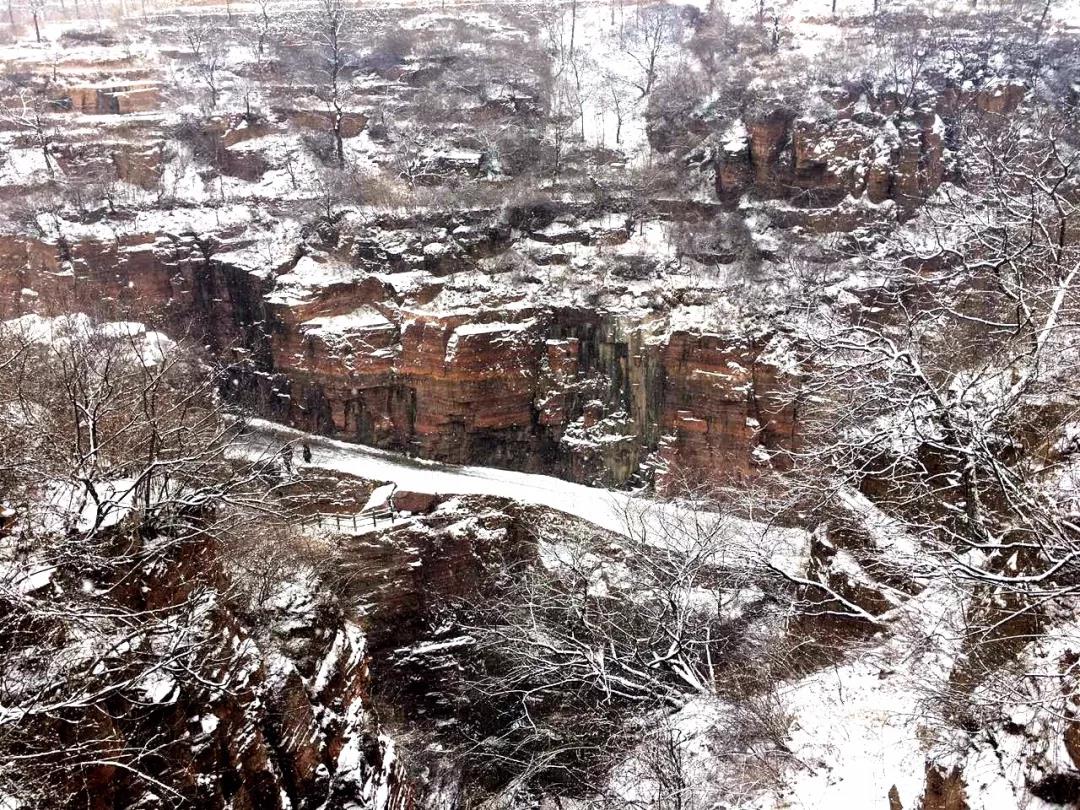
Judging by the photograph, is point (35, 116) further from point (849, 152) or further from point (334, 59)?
point (849, 152)

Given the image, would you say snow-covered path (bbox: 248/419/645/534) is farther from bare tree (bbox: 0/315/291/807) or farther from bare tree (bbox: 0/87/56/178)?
bare tree (bbox: 0/87/56/178)

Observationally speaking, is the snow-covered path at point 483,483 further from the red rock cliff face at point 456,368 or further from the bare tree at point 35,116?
the bare tree at point 35,116

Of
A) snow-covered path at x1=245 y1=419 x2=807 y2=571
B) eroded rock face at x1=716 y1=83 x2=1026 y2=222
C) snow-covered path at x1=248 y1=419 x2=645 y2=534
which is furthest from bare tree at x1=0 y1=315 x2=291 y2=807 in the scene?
eroded rock face at x1=716 y1=83 x2=1026 y2=222

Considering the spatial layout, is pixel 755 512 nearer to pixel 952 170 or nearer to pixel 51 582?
pixel 952 170

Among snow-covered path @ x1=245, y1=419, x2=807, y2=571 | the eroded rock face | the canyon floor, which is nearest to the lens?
the canyon floor

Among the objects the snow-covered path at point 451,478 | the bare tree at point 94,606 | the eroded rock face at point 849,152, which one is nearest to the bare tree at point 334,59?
the snow-covered path at point 451,478

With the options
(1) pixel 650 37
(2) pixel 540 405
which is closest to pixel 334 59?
(1) pixel 650 37

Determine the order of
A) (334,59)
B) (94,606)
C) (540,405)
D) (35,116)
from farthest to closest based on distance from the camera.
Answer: (334,59), (35,116), (540,405), (94,606)

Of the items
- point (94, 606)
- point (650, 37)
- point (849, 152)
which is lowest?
point (94, 606)

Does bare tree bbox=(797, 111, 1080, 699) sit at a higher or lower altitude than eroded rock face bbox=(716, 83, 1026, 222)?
lower

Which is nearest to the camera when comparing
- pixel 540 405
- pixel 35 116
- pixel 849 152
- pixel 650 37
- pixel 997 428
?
pixel 997 428
